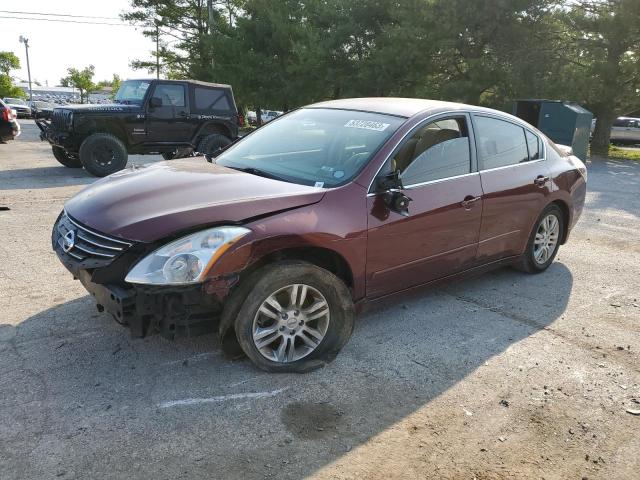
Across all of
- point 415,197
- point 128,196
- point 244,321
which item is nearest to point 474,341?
point 415,197

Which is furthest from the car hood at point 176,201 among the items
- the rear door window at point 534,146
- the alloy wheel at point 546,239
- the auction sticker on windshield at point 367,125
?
the alloy wheel at point 546,239

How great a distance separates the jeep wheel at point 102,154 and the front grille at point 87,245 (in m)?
7.35

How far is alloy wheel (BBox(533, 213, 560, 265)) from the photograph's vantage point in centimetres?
509

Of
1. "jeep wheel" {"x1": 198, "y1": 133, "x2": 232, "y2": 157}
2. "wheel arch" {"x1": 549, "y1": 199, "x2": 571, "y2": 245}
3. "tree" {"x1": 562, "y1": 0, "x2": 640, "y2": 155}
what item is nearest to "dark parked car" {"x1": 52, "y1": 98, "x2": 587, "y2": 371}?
"wheel arch" {"x1": 549, "y1": 199, "x2": 571, "y2": 245}

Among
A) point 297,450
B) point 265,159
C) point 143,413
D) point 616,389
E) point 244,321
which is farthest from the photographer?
point 265,159

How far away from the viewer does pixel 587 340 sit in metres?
3.88

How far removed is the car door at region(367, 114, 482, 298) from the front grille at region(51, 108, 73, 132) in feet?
27.1

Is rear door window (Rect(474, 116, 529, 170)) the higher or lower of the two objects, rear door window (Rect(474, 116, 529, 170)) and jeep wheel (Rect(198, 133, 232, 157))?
the higher

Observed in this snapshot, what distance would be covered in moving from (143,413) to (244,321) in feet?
2.31

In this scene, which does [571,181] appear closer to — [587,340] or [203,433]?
[587,340]

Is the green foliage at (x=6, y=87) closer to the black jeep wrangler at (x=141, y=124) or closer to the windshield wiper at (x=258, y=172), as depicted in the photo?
the black jeep wrangler at (x=141, y=124)

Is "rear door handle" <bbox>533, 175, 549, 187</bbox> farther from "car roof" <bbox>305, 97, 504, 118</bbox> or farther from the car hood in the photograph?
the car hood

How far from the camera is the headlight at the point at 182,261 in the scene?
2752 mm

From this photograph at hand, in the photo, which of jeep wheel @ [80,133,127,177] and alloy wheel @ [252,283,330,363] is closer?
alloy wheel @ [252,283,330,363]
